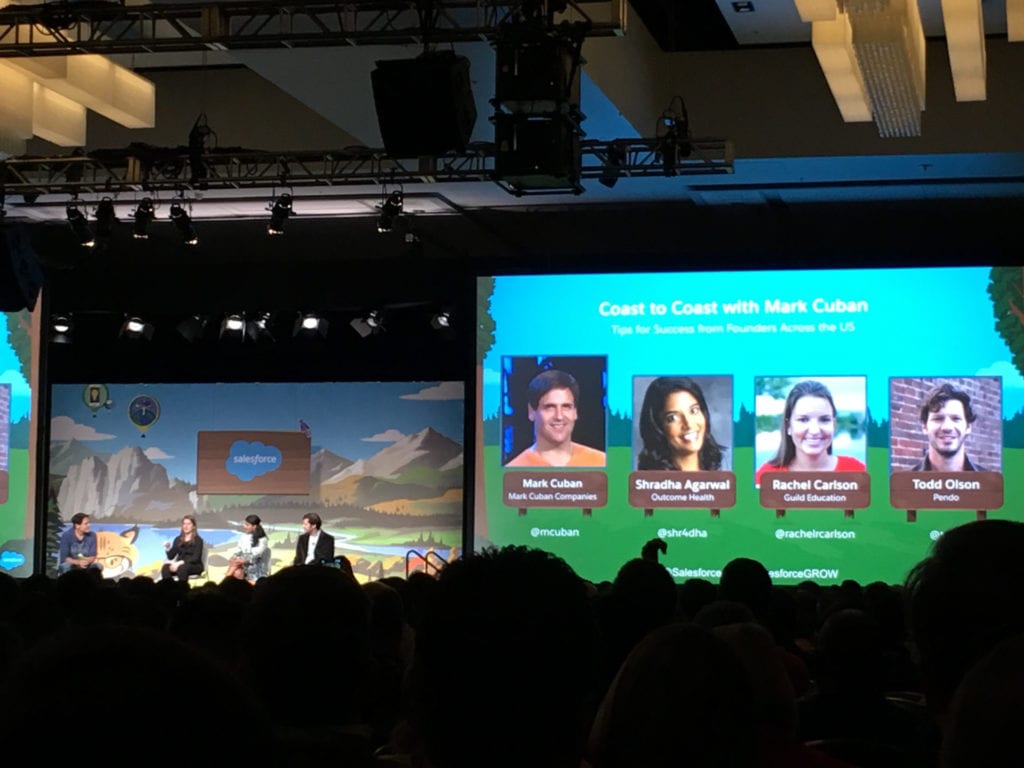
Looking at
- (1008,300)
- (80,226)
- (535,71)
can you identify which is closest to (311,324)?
(80,226)

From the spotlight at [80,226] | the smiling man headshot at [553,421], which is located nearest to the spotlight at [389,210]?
the smiling man headshot at [553,421]

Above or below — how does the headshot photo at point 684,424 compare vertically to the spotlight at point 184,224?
below

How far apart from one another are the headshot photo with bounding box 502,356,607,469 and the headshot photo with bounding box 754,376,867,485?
54.7 inches

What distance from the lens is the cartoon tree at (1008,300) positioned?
12.1m

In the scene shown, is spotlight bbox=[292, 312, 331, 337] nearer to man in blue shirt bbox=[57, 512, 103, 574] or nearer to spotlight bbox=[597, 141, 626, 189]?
man in blue shirt bbox=[57, 512, 103, 574]

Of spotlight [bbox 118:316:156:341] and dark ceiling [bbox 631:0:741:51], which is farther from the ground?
dark ceiling [bbox 631:0:741:51]

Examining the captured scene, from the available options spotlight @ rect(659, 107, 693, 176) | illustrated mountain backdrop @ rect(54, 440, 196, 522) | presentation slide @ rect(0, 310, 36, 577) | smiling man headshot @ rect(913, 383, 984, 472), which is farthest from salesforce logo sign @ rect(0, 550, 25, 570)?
smiling man headshot @ rect(913, 383, 984, 472)

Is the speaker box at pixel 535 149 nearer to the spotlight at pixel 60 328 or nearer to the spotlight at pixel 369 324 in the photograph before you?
the spotlight at pixel 369 324

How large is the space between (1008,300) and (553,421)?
13.1 ft

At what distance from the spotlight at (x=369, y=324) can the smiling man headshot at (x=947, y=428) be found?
5486mm

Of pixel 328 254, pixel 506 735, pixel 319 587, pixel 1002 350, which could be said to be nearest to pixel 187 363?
pixel 328 254

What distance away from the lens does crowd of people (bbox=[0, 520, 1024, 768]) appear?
0.67m

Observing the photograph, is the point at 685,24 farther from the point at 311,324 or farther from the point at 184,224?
the point at 311,324

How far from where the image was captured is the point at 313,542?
1431 cm
